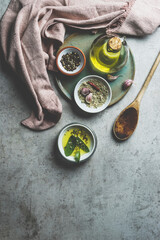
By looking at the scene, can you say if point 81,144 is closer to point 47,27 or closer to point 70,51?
point 70,51

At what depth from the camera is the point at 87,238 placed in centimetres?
129

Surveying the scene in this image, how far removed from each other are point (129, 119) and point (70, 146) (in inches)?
16.5

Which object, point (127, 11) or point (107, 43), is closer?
point (107, 43)

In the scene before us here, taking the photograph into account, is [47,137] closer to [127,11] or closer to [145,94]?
[145,94]

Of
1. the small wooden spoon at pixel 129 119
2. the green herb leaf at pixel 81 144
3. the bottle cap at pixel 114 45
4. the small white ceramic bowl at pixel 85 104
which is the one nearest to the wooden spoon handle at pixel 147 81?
the small wooden spoon at pixel 129 119

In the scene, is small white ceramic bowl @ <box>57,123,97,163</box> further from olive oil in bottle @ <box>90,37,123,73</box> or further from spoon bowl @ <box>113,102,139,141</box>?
olive oil in bottle @ <box>90,37,123,73</box>

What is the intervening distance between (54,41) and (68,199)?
99 centimetres

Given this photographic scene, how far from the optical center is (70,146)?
1.23m

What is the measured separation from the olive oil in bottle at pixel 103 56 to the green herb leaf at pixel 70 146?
451mm

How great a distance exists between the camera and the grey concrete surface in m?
1.26

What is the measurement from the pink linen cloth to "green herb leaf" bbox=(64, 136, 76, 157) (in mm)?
146

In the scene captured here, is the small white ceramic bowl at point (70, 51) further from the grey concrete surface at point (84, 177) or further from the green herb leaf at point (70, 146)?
the green herb leaf at point (70, 146)

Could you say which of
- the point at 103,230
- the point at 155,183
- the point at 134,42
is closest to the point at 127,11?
the point at 134,42

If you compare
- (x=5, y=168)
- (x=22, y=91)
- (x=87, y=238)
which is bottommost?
(x=87, y=238)
